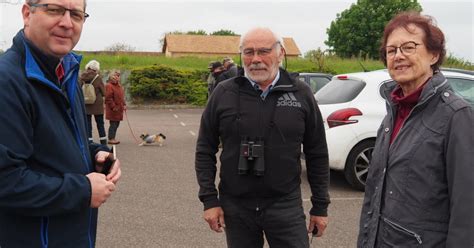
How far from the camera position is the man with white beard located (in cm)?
267

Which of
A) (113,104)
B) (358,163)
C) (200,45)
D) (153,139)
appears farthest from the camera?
(200,45)

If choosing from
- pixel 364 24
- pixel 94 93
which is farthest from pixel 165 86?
pixel 364 24

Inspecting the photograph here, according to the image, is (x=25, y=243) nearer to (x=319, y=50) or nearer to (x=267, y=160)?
(x=267, y=160)

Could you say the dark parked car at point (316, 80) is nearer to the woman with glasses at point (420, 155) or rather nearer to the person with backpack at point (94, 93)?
the person with backpack at point (94, 93)

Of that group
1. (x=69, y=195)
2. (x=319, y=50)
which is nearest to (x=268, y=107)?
(x=69, y=195)

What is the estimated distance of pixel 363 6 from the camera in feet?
167

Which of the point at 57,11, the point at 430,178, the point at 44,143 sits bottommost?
the point at 430,178

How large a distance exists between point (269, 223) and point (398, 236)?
79 centimetres

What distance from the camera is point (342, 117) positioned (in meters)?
6.12

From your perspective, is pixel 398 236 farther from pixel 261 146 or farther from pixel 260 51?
pixel 260 51

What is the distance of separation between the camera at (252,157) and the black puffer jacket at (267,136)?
5cm

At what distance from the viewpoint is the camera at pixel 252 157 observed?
260 centimetres

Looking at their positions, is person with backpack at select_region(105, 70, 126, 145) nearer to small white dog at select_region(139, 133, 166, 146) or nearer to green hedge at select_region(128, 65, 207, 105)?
small white dog at select_region(139, 133, 166, 146)

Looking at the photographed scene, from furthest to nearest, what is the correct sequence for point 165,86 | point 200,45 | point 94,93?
point 200,45, point 165,86, point 94,93
